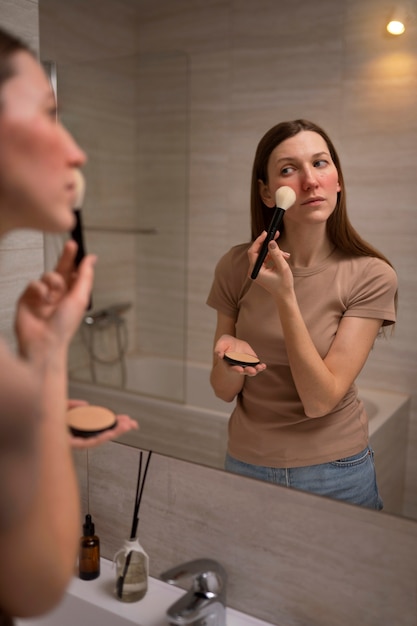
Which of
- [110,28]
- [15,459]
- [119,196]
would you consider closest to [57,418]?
[15,459]

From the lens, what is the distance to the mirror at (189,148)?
91 centimetres

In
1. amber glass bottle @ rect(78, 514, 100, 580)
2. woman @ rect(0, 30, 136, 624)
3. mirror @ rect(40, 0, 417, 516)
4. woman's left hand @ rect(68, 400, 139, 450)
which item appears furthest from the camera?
amber glass bottle @ rect(78, 514, 100, 580)

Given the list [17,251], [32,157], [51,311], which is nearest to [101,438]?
[51,311]

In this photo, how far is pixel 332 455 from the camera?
1.00 meters

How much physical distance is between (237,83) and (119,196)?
35cm

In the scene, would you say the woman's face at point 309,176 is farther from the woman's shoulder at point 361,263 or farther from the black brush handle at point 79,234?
the black brush handle at point 79,234

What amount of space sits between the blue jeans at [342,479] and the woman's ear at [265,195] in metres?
0.41

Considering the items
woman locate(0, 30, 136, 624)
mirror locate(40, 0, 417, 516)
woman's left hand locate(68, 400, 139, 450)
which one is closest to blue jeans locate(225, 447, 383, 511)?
mirror locate(40, 0, 417, 516)

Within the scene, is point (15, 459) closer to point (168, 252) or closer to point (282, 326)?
point (282, 326)

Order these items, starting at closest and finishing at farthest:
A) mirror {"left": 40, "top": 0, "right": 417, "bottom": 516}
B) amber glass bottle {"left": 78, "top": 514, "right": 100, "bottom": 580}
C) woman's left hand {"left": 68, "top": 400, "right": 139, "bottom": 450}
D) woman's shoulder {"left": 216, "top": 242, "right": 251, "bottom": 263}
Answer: woman's left hand {"left": 68, "top": 400, "right": 139, "bottom": 450} < mirror {"left": 40, "top": 0, "right": 417, "bottom": 516} < woman's shoulder {"left": 216, "top": 242, "right": 251, "bottom": 263} < amber glass bottle {"left": 78, "top": 514, "right": 100, "bottom": 580}

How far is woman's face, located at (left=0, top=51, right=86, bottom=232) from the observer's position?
481 mm

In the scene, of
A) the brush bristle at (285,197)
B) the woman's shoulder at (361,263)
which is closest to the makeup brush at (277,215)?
the brush bristle at (285,197)

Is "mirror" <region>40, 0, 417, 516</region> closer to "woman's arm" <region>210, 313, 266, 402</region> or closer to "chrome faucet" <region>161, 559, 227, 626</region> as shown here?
"woman's arm" <region>210, 313, 266, 402</region>

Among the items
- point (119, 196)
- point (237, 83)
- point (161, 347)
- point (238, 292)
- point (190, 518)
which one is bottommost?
point (190, 518)
